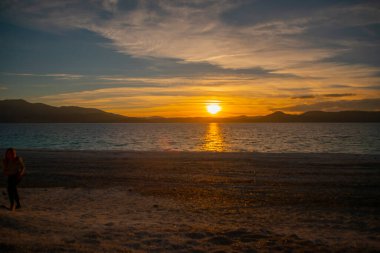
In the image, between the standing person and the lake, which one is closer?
the standing person

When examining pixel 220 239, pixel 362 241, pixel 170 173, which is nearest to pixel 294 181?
pixel 170 173

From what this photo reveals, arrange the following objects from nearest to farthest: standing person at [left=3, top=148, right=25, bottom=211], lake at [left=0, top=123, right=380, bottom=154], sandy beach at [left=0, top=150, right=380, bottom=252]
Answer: sandy beach at [left=0, top=150, right=380, bottom=252], standing person at [left=3, top=148, right=25, bottom=211], lake at [left=0, top=123, right=380, bottom=154]

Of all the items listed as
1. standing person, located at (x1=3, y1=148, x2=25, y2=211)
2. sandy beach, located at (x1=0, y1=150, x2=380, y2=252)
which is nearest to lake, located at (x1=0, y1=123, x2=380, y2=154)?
sandy beach, located at (x1=0, y1=150, x2=380, y2=252)

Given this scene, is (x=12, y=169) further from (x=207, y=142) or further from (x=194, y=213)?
(x=207, y=142)

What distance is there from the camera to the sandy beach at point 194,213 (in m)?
8.24

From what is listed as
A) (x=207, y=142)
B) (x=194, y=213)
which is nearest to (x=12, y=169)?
(x=194, y=213)

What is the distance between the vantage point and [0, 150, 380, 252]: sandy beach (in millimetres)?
8242

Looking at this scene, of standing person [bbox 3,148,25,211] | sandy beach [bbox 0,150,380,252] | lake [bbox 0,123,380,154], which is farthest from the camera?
lake [bbox 0,123,380,154]

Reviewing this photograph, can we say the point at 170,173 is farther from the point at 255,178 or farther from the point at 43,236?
the point at 43,236

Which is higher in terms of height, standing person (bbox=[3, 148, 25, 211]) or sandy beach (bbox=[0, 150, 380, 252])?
standing person (bbox=[3, 148, 25, 211])

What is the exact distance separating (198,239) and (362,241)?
443 centimetres

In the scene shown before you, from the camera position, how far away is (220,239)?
869 centimetres

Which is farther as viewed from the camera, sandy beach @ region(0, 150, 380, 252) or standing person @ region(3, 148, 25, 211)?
standing person @ region(3, 148, 25, 211)

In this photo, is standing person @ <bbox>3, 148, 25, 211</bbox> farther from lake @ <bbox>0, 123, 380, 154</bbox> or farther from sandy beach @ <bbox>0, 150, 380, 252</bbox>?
lake @ <bbox>0, 123, 380, 154</bbox>
